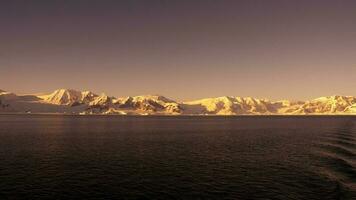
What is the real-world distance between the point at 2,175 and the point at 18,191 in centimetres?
1139

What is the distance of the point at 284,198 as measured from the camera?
4259 centimetres

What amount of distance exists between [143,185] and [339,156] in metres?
52.6

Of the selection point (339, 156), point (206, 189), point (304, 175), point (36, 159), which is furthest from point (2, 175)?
point (339, 156)

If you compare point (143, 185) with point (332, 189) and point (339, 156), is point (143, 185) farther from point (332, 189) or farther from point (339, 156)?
point (339, 156)

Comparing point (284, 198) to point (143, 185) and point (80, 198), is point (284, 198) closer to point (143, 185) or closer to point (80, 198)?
point (143, 185)

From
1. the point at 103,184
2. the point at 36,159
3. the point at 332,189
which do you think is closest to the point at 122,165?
the point at 103,184

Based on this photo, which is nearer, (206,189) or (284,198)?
(284,198)

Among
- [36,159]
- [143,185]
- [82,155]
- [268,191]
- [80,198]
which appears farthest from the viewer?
[82,155]

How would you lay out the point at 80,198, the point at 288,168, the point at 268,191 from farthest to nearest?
the point at 288,168, the point at 268,191, the point at 80,198

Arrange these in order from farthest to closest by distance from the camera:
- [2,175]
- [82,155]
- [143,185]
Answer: [82,155]
[2,175]
[143,185]

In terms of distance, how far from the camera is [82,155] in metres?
77.3

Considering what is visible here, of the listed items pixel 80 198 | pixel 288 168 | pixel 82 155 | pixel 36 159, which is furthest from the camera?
pixel 82 155

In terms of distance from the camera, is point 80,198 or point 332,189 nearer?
point 80,198

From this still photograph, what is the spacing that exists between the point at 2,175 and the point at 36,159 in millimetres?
16117
